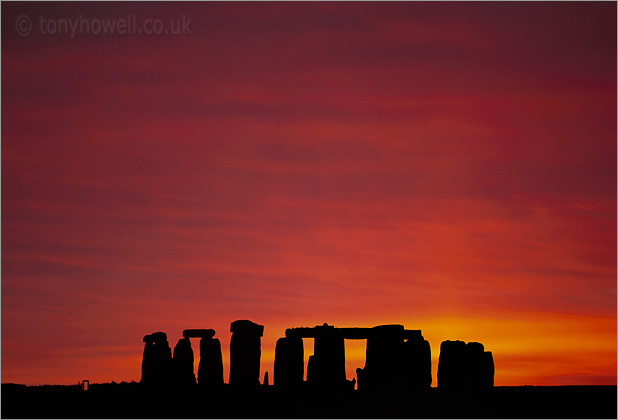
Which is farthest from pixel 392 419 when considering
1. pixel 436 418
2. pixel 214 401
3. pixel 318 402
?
pixel 214 401

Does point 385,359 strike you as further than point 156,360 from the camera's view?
No

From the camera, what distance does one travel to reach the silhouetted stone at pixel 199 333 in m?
40.1

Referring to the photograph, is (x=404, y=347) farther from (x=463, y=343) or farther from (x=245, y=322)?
(x=245, y=322)

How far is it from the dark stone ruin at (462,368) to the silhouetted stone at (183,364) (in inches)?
327

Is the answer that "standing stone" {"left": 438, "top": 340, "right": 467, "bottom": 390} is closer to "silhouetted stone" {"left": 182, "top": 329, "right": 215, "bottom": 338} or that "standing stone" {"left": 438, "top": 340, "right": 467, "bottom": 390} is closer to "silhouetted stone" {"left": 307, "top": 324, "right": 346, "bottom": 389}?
"silhouetted stone" {"left": 307, "top": 324, "right": 346, "bottom": 389}

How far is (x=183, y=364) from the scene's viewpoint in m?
40.1

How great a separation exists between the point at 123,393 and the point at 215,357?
3.32 metres

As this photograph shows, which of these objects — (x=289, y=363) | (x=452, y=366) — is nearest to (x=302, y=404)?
(x=289, y=363)

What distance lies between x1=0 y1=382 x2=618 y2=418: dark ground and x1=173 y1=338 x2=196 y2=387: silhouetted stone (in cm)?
112

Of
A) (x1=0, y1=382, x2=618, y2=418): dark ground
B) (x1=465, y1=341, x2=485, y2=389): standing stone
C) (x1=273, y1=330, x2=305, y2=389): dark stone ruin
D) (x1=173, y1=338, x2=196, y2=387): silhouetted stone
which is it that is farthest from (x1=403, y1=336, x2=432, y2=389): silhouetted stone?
(x1=173, y1=338, x2=196, y2=387): silhouetted stone

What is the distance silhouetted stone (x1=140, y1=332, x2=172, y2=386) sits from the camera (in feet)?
132

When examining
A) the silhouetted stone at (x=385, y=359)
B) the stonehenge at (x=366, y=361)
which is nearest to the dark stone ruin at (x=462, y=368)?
the stonehenge at (x=366, y=361)

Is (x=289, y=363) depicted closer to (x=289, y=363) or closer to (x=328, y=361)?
(x=289, y=363)

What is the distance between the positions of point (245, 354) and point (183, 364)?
2771mm
